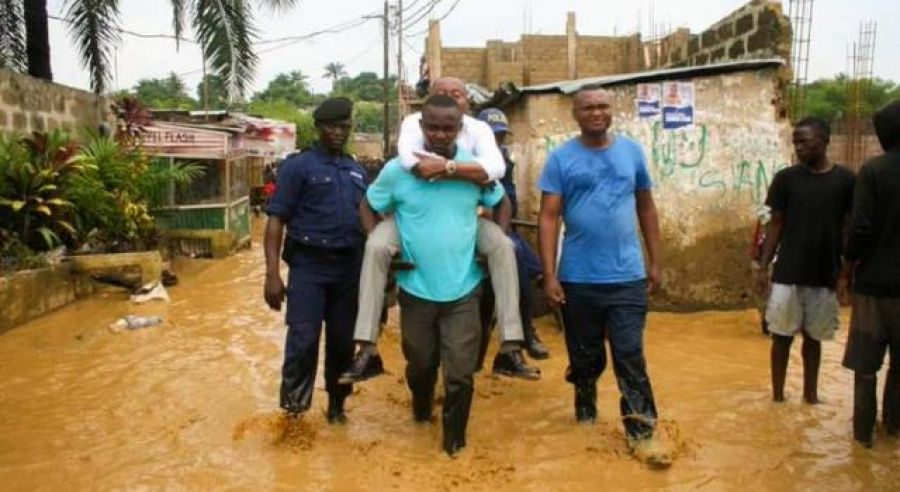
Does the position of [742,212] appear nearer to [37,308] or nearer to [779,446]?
[779,446]

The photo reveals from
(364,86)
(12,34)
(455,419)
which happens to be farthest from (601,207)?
(364,86)

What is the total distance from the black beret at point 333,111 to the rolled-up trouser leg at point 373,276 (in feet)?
2.30

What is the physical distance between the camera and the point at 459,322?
418 centimetres

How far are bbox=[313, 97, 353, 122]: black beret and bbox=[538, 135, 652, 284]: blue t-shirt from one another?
1.15 m

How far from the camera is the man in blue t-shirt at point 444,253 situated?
4129mm

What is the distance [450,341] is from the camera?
4.16 m

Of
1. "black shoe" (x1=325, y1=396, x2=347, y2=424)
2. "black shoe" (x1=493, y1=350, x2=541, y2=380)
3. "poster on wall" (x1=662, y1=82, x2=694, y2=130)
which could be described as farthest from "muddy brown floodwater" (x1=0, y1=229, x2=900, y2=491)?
"poster on wall" (x1=662, y1=82, x2=694, y2=130)

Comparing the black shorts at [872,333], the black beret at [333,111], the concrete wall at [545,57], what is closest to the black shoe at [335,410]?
the black beret at [333,111]

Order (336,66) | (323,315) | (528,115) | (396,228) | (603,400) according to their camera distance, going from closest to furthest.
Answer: (396,228) → (323,315) → (603,400) → (528,115) → (336,66)

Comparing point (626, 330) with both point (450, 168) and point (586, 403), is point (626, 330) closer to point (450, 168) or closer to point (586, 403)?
point (586, 403)

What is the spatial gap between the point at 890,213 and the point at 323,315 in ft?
9.56

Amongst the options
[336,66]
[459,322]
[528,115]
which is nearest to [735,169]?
[528,115]

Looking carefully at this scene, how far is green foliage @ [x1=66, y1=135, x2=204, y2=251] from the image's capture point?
32.3 ft

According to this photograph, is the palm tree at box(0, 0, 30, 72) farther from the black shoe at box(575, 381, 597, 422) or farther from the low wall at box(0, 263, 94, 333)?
the black shoe at box(575, 381, 597, 422)
